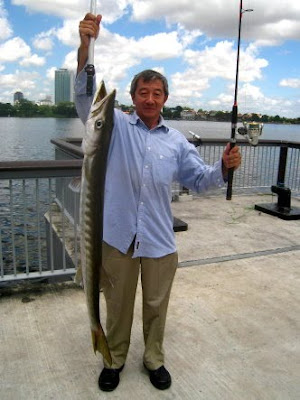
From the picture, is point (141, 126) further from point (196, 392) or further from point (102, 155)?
point (196, 392)

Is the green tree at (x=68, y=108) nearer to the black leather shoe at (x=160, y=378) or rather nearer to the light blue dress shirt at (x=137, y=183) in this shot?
the light blue dress shirt at (x=137, y=183)

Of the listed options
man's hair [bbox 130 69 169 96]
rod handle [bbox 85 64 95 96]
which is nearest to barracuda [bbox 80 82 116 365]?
rod handle [bbox 85 64 95 96]

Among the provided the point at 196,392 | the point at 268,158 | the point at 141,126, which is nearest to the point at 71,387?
the point at 196,392

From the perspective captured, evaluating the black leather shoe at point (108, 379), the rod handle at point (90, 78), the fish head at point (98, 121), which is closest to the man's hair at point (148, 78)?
the rod handle at point (90, 78)

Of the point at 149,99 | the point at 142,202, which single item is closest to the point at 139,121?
the point at 149,99

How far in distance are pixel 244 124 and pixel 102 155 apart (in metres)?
4.21

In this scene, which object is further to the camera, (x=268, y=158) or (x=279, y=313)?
(x=268, y=158)

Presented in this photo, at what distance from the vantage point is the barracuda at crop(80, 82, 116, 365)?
2.06 m

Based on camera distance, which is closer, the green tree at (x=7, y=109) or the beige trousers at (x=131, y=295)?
the beige trousers at (x=131, y=295)

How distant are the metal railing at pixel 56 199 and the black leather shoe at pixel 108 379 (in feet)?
4.54

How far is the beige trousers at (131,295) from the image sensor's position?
103 inches

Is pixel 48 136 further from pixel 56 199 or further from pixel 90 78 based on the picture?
pixel 90 78

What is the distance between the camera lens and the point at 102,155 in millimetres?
2162

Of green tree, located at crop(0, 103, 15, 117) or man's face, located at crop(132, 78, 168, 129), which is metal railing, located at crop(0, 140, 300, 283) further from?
green tree, located at crop(0, 103, 15, 117)
